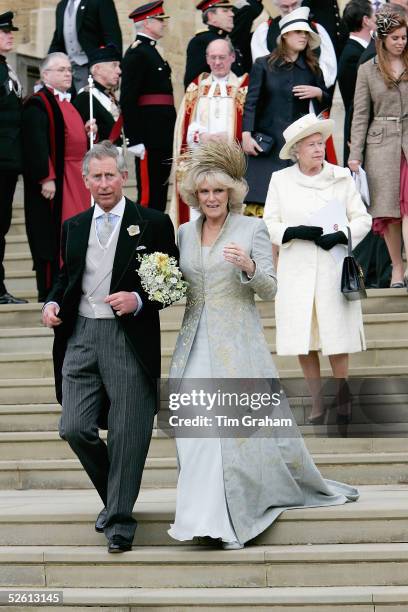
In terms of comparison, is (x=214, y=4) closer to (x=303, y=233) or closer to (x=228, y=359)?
(x=303, y=233)

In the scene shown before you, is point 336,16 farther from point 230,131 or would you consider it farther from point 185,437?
point 185,437

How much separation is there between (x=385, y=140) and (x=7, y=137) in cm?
286

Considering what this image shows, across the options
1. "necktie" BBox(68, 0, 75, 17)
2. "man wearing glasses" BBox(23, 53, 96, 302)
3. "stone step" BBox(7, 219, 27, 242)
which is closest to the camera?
"man wearing glasses" BBox(23, 53, 96, 302)

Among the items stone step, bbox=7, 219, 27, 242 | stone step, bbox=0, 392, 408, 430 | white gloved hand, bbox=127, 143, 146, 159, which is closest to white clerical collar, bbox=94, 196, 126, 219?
stone step, bbox=0, 392, 408, 430

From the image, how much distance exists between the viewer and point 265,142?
11.7 metres

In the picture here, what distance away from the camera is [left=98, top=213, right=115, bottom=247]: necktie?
835 centimetres

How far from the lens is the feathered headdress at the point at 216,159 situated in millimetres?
Answer: 8234

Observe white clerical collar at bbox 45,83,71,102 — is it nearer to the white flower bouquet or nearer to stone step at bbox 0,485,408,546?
stone step at bbox 0,485,408,546

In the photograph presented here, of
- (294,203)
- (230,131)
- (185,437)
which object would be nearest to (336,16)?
(230,131)

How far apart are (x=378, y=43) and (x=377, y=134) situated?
63 cm

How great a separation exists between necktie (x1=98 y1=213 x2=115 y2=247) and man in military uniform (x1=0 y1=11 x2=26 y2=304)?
421 centimetres

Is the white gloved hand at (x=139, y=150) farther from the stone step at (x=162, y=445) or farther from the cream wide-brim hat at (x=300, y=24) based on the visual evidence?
the stone step at (x=162, y=445)

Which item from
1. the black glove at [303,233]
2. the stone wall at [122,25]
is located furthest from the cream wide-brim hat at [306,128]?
the stone wall at [122,25]

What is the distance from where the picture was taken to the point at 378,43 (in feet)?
36.6
